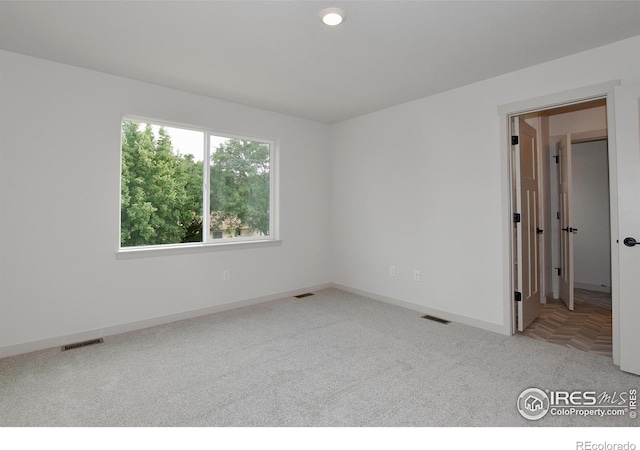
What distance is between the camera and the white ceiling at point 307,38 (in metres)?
2.22

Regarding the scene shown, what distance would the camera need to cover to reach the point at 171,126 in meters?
3.79

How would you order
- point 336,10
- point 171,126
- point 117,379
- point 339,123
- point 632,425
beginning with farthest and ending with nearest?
point 339,123 < point 171,126 < point 117,379 < point 336,10 < point 632,425

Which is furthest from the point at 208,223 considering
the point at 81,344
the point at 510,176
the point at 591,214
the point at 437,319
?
the point at 591,214

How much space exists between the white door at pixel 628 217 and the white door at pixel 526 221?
84cm

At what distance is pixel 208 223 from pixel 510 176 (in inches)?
128

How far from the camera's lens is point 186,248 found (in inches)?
150

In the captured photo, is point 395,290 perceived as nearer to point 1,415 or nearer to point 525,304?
point 525,304

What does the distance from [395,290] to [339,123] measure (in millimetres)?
2541

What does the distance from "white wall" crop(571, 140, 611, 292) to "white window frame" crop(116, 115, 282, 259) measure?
461cm

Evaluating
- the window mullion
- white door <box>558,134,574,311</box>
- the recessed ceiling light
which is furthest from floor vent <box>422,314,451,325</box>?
the recessed ceiling light

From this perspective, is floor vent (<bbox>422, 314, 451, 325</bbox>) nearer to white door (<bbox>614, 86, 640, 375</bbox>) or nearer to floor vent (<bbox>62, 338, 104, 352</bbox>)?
white door (<bbox>614, 86, 640, 375</bbox>)

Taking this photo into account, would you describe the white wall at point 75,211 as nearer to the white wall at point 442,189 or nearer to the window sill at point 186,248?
the window sill at point 186,248

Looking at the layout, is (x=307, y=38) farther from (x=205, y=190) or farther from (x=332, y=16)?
(x=205, y=190)

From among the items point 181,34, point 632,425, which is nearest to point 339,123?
point 181,34
